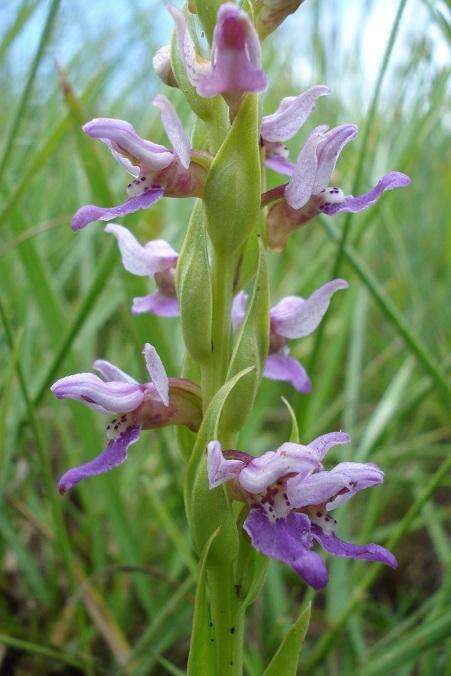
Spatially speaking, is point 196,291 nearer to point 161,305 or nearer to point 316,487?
point 161,305

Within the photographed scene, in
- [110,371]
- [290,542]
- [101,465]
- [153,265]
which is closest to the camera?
[290,542]

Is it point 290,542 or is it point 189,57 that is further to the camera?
point 189,57

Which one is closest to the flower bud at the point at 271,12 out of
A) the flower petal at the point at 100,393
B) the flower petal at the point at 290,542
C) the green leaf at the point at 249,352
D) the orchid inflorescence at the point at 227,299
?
the orchid inflorescence at the point at 227,299

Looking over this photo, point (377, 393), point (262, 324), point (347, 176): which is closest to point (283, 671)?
point (262, 324)

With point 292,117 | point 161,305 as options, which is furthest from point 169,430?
point 292,117

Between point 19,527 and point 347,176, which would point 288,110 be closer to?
point 347,176

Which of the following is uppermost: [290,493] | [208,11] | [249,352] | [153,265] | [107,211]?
[208,11]
